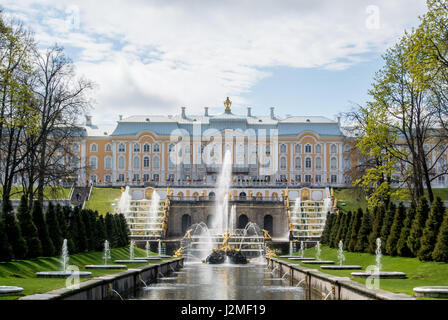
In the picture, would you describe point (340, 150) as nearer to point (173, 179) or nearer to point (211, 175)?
point (211, 175)

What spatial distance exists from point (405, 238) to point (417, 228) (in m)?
1.28

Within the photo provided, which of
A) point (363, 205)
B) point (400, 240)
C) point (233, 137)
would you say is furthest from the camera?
point (233, 137)

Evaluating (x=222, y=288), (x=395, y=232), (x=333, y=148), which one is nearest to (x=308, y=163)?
(x=333, y=148)

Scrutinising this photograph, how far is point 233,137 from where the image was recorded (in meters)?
86.8

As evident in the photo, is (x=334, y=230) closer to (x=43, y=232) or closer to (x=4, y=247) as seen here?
(x=43, y=232)

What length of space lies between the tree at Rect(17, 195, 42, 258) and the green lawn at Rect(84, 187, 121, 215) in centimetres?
3722

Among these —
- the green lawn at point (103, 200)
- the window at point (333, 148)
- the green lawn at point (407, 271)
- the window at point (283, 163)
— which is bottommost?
the green lawn at point (407, 271)

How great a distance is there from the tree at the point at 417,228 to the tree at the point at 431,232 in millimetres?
1060

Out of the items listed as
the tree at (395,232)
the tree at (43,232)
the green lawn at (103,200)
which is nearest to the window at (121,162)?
the green lawn at (103,200)

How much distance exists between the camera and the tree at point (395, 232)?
81.0ft

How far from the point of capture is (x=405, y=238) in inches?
938

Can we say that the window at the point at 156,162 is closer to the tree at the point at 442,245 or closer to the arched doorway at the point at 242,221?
the arched doorway at the point at 242,221
